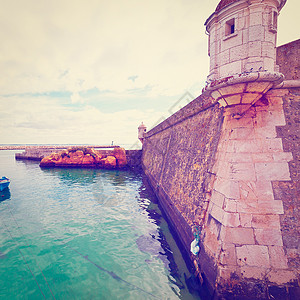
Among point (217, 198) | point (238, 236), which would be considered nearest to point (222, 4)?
point (217, 198)

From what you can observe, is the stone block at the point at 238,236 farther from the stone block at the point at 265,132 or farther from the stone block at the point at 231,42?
the stone block at the point at 231,42

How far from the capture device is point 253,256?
4.20 metres

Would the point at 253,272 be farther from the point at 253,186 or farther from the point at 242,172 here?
the point at 242,172

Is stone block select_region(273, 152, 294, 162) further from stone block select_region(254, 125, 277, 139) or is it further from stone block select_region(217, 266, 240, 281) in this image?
stone block select_region(217, 266, 240, 281)

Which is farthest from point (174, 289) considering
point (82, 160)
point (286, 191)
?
point (82, 160)

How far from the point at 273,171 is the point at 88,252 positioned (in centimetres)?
688

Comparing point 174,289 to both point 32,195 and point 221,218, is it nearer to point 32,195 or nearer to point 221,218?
point 221,218

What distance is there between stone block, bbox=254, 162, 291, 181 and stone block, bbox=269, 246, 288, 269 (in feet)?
5.31

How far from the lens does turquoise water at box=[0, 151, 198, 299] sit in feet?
16.8

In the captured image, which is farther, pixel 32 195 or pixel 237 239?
pixel 32 195

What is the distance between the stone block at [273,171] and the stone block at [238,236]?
1321mm

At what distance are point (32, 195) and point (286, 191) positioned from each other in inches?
673

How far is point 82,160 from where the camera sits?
3077 centimetres

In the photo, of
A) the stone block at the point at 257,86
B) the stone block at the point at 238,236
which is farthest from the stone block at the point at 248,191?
the stone block at the point at 257,86
